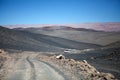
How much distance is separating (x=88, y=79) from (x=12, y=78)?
21.1 feet

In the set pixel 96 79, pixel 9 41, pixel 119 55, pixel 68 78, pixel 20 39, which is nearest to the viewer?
pixel 96 79

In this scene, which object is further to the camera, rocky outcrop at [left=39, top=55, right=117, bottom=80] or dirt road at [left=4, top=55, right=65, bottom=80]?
dirt road at [left=4, top=55, right=65, bottom=80]

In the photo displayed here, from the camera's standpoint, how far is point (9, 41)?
109 meters

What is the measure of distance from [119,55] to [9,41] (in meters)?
72.9

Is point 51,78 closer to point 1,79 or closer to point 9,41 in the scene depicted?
point 1,79

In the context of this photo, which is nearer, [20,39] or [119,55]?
[119,55]

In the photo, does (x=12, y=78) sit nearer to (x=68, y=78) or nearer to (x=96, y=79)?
(x=68, y=78)

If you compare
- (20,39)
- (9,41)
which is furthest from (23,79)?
(20,39)

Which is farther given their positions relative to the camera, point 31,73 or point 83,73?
point 31,73

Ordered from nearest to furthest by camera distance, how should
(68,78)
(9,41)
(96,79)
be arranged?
1. (96,79)
2. (68,78)
3. (9,41)

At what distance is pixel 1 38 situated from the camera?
361 feet

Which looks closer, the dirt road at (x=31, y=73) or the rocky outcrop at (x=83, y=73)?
the rocky outcrop at (x=83, y=73)

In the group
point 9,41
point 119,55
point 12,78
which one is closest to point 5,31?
point 9,41

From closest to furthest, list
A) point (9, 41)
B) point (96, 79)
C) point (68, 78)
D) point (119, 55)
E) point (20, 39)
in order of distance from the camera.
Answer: point (96, 79) → point (68, 78) → point (119, 55) → point (9, 41) → point (20, 39)
